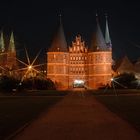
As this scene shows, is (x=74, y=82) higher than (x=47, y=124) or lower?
higher

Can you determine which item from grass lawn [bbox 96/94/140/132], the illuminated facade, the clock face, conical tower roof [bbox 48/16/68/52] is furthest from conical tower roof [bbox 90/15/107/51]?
grass lawn [bbox 96/94/140/132]

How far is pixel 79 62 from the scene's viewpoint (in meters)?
110

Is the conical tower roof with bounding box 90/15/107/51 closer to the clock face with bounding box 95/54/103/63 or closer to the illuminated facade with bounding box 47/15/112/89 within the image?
the illuminated facade with bounding box 47/15/112/89

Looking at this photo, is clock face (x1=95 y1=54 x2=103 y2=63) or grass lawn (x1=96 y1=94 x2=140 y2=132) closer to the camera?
grass lawn (x1=96 y1=94 x2=140 y2=132)

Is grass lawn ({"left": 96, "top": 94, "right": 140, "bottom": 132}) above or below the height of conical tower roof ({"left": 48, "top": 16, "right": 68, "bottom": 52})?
below

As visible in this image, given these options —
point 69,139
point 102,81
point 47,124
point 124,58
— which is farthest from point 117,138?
point 124,58

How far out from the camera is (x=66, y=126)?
1474cm

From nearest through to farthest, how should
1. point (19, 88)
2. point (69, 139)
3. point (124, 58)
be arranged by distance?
1. point (69, 139)
2. point (19, 88)
3. point (124, 58)

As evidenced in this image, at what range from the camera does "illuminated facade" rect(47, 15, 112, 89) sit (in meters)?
104

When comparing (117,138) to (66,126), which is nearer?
(117,138)

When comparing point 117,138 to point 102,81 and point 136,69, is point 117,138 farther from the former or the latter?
point 136,69

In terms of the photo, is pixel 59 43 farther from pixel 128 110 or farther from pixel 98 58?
pixel 128 110

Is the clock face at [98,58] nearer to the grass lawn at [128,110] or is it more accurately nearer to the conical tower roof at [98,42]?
the conical tower roof at [98,42]

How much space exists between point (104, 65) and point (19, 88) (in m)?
42.5
